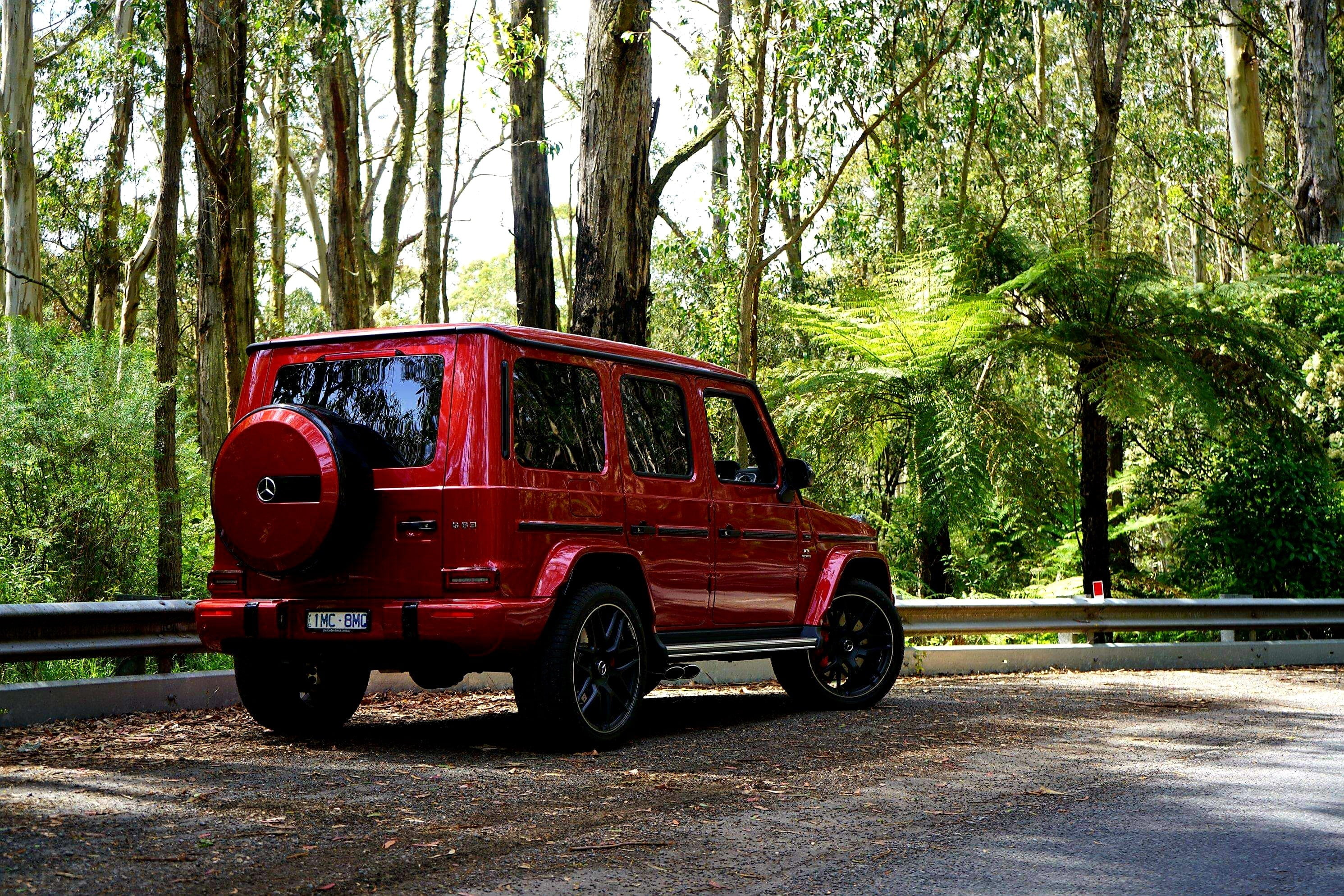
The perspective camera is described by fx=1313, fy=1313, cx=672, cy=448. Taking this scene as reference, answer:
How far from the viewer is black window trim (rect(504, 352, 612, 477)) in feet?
21.6

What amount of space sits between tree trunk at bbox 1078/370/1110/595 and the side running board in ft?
21.9

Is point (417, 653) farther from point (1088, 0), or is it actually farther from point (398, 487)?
point (1088, 0)

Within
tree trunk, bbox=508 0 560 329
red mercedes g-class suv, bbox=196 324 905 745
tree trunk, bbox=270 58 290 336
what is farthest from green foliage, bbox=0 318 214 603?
tree trunk, bbox=270 58 290 336

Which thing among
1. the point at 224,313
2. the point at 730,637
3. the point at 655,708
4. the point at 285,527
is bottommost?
the point at 655,708

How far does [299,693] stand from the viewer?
7477 millimetres

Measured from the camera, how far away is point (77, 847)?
173 inches

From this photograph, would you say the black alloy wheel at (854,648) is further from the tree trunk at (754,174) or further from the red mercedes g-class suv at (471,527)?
the tree trunk at (754,174)

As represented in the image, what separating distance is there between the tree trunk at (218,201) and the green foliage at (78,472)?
4.42 feet

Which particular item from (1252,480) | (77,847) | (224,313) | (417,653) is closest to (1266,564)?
(1252,480)

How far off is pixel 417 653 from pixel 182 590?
8114 mm

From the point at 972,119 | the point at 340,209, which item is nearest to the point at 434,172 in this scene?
the point at 340,209

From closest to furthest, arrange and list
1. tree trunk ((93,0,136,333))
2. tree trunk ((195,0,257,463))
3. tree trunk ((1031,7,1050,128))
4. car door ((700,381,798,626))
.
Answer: car door ((700,381,798,626)) → tree trunk ((195,0,257,463)) → tree trunk ((93,0,136,333)) → tree trunk ((1031,7,1050,128))

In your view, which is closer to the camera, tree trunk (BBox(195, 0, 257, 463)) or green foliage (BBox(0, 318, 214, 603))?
green foliage (BBox(0, 318, 214, 603))

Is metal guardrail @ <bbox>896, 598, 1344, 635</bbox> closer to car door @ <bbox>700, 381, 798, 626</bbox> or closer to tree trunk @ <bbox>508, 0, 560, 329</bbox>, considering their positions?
car door @ <bbox>700, 381, 798, 626</bbox>
